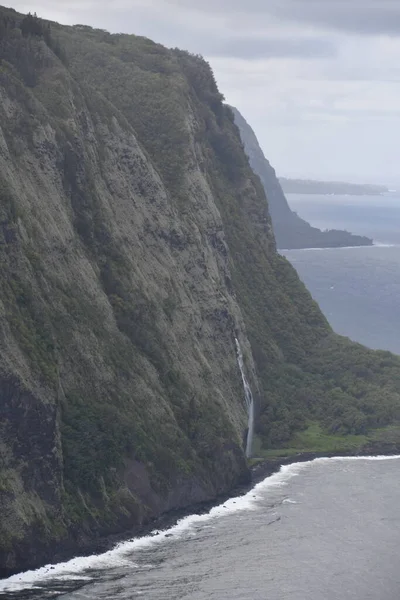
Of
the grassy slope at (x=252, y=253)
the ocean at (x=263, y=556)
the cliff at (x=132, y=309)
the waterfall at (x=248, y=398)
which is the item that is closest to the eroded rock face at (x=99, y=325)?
the cliff at (x=132, y=309)

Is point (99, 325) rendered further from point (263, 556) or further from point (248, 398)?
point (248, 398)

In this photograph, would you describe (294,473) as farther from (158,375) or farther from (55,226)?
(55,226)

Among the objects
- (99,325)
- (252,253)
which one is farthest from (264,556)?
(252,253)

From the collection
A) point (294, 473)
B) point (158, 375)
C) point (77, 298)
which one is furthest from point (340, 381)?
point (77, 298)

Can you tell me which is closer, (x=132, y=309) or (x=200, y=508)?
(x=200, y=508)

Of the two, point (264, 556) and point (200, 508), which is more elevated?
point (200, 508)

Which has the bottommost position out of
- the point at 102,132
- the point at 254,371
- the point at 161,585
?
the point at 161,585

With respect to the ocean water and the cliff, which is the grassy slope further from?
the ocean water

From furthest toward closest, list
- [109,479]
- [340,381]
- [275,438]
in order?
[340,381]
[275,438]
[109,479]
